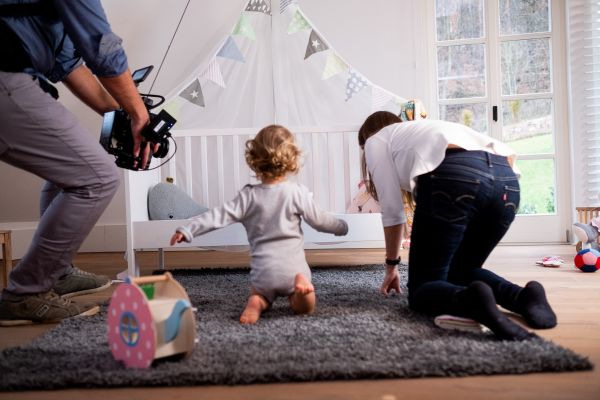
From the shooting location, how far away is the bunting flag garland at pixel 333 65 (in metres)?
2.92

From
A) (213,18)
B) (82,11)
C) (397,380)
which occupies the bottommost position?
(397,380)

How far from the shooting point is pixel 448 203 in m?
1.34

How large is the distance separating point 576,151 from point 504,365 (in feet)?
7.97

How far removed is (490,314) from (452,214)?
10.5 inches

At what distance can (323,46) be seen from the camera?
2955 millimetres

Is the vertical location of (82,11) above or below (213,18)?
below

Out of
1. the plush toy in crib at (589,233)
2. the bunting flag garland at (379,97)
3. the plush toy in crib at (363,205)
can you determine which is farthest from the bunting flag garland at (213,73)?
the plush toy in crib at (589,233)

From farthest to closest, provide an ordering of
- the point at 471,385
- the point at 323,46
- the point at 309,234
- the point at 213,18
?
the point at 213,18, the point at 323,46, the point at 309,234, the point at 471,385

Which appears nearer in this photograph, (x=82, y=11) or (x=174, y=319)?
(x=174, y=319)

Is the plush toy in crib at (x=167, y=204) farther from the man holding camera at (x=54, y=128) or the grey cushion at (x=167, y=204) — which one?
the man holding camera at (x=54, y=128)

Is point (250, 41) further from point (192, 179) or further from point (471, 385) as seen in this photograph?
point (471, 385)

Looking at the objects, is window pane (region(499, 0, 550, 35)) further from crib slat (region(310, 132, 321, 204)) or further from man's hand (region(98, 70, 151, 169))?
man's hand (region(98, 70, 151, 169))

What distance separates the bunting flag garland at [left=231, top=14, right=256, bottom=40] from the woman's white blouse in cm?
165

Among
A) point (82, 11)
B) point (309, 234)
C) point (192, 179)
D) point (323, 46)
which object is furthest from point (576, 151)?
point (82, 11)
